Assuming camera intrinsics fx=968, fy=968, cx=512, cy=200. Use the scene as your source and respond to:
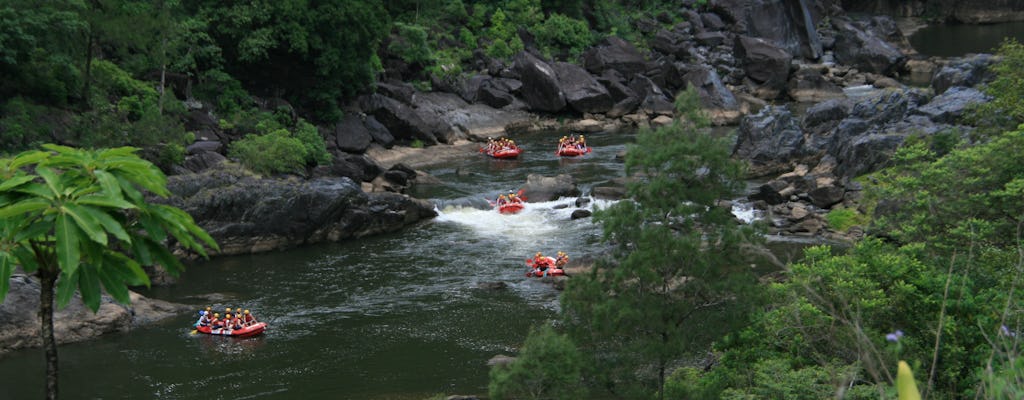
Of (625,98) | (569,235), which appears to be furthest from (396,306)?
(625,98)

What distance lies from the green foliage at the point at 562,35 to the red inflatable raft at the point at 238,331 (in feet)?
177

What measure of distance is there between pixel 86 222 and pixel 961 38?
105 metres

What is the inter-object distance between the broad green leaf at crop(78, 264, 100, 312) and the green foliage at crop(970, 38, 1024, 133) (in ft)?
100

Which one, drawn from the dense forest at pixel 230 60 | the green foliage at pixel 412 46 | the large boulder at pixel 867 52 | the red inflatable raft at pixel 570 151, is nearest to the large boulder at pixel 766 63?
the large boulder at pixel 867 52

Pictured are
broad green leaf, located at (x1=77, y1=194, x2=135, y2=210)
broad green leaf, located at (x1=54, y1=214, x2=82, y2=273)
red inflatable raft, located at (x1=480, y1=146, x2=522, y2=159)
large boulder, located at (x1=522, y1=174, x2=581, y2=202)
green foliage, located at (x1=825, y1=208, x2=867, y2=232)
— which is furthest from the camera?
red inflatable raft, located at (x1=480, y1=146, x2=522, y2=159)

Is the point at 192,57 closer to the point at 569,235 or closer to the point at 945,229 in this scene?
the point at 569,235

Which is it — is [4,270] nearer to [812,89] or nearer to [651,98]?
[651,98]

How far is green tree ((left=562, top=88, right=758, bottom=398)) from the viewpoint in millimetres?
19625

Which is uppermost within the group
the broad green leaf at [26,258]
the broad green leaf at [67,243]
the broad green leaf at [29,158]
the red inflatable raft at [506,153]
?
the broad green leaf at [29,158]

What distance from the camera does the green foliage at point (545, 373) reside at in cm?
1934

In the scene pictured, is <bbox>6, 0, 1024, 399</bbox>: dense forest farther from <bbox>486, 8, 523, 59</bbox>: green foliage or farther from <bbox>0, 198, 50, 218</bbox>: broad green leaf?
<bbox>486, 8, 523, 59</bbox>: green foliage

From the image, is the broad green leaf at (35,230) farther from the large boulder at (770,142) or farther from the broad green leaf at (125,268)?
the large boulder at (770,142)

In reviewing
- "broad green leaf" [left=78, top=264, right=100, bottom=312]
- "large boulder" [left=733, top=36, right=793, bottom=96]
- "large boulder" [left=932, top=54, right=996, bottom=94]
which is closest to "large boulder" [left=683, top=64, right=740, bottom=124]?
"large boulder" [left=733, top=36, right=793, bottom=96]

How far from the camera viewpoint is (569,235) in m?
44.1
